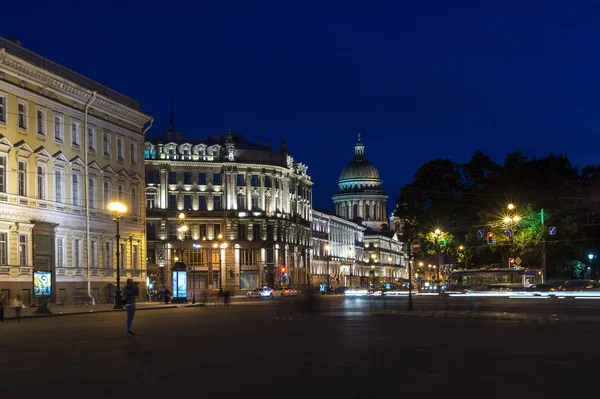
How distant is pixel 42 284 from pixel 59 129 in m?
11.5

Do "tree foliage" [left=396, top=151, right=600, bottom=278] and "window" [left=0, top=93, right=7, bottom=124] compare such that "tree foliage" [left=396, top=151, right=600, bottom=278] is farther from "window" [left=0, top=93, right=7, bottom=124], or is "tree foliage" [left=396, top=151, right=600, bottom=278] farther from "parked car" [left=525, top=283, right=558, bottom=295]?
"window" [left=0, top=93, right=7, bottom=124]

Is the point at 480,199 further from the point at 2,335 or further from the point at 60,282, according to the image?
the point at 2,335

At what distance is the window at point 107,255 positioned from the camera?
236ft

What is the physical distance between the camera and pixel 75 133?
222 ft

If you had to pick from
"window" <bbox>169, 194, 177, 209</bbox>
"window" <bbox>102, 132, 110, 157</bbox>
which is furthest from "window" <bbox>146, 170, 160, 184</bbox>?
"window" <bbox>102, 132, 110, 157</bbox>

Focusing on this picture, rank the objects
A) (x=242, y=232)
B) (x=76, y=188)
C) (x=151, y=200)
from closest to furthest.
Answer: (x=76, y=188) → (x=151, y=200) → (x=242, y=232)

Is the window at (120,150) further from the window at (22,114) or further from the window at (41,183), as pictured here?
the window at (22,114)

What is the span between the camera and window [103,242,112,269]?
236 feet

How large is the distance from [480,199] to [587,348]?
6917 centimetres

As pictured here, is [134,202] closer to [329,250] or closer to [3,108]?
[3,108]

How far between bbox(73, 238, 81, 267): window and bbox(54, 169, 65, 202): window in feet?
12.4

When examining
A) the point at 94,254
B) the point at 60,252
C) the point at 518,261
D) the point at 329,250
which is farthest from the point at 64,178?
the point at 329,250

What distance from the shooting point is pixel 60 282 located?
64625mm

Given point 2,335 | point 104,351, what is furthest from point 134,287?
point 104,351
